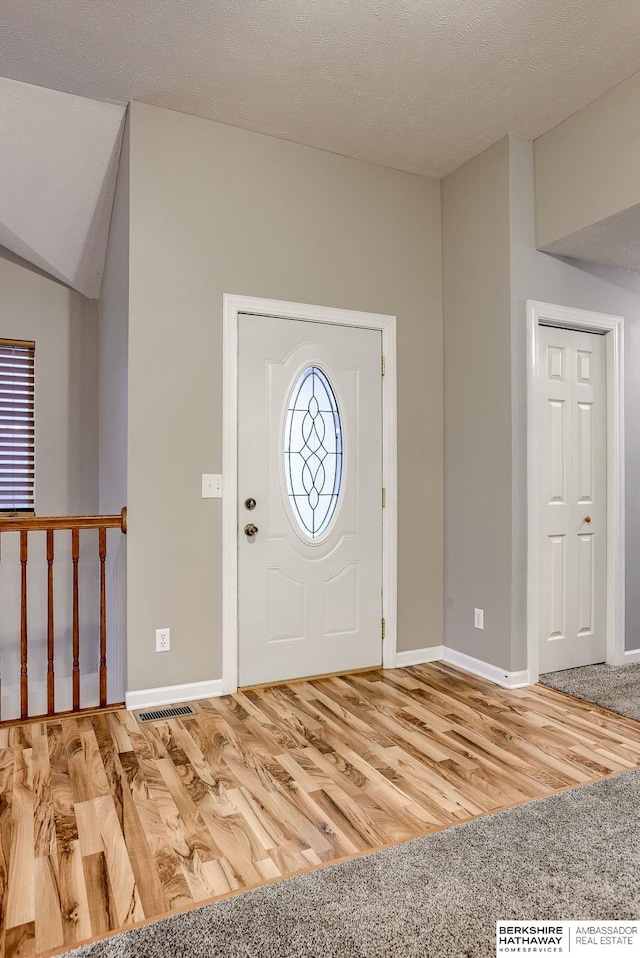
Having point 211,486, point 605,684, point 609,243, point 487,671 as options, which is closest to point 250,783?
point 211,486

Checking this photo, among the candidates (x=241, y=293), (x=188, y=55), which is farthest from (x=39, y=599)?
(x=188, y=55)

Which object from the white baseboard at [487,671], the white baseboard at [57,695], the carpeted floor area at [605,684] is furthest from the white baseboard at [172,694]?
the carpeted floor area at [605,684]

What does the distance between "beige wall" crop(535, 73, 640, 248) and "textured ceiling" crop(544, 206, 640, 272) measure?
52mm

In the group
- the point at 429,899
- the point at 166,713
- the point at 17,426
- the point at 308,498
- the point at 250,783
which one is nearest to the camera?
the point at 429,899

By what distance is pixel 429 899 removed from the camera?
168 centimetres

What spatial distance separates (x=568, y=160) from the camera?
10.6 ft

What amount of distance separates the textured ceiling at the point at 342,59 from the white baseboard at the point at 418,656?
9.51 feet

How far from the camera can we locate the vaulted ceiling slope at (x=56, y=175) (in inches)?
120

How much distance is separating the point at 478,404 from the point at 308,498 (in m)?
1.11

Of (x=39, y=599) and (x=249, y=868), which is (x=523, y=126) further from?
(x=39, y=599)

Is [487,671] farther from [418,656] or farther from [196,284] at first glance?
[196,284]

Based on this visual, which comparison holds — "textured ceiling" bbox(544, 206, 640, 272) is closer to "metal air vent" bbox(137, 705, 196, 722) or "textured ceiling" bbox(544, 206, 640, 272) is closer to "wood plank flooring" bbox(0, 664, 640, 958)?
"wood plank flooring" bbox(0, 664, 640, 958)

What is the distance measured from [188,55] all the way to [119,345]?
1380 mm

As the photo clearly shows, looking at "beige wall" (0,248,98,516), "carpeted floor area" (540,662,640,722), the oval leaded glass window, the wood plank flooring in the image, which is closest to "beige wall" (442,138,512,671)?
"carpeted floor area" (540,662,640,722)
